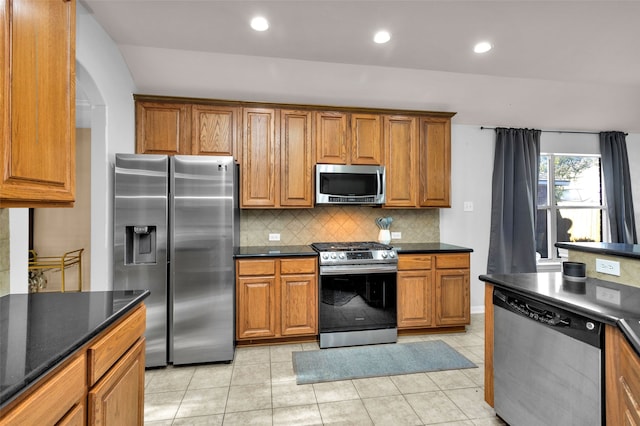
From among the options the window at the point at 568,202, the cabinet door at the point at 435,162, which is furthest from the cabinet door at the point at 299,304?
the window at the point at 568,202

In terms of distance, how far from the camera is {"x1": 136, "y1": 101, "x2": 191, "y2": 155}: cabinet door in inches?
129

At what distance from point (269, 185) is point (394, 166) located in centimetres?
142

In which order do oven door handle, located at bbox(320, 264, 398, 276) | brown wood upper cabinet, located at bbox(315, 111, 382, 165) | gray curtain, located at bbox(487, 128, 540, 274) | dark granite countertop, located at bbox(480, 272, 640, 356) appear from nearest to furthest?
dark granite countertop, located at bbox(480, 272, 640, 356), oven door handle, located at bbox(320, 264, 398, 276), brown wood upper cabinet, located at bbox(315, 111, 382, 165), gray curtain, located at bbox(487, 128, 540, 274)

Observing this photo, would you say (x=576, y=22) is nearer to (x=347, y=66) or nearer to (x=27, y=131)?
(x=347, y=66)

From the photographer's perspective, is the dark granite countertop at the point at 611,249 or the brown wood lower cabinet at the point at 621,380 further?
the dark granite countertop at the point at 611,249

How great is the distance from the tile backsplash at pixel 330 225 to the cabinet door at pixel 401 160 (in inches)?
14.1

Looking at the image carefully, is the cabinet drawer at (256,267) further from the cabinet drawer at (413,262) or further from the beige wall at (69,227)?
the beige wall at (69,227)

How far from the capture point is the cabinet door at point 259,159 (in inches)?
135

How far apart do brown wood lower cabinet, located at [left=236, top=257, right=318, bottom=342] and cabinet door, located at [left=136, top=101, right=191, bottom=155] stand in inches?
53.3

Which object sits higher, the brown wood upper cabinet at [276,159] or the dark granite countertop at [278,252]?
the brown wood upper cabinet at [276,159]

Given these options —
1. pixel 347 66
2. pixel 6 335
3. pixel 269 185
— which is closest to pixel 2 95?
pixel 6 335

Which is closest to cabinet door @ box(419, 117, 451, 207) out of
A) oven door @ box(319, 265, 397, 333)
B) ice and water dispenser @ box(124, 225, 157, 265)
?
oven door @ box(319, 265, 397, 333)

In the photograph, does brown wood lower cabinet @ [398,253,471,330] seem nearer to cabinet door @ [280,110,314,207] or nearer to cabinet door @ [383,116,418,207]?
cabinet door @ [383,116,418,207]

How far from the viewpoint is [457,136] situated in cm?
430
